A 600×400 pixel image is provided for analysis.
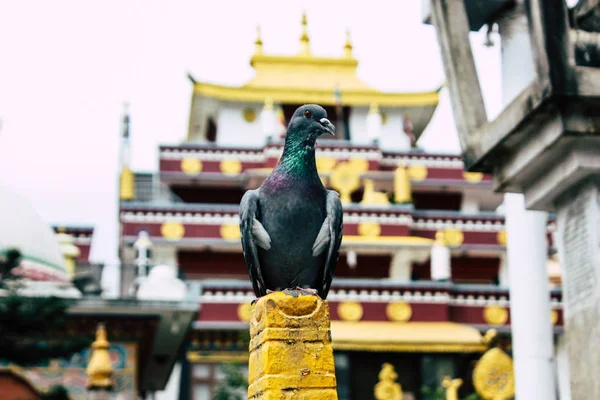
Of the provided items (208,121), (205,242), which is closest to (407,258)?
(205,242)

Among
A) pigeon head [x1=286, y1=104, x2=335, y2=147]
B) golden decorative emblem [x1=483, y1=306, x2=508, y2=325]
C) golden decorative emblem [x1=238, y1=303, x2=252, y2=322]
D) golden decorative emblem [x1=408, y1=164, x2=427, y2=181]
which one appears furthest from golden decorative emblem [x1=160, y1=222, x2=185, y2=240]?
pigeon head [x1=286, y1=104, x2=335, y2=147]

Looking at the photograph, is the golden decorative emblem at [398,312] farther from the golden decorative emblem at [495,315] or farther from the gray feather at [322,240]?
the gray feather at [322,240]

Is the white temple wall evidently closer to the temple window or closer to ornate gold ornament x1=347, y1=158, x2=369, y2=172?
the temple window

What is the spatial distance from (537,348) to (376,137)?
23.0 m

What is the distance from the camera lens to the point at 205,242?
33.2 meters

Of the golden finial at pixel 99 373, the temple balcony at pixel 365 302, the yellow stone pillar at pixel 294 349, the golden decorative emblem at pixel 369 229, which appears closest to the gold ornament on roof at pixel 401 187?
the golden decorative emblem at pixel 369 229

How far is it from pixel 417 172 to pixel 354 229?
14.1 feet

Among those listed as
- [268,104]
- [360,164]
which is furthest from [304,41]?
[360,164]

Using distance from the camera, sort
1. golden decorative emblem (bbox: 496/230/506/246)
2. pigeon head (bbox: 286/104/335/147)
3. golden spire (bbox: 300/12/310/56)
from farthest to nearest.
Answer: golden spire (bbox: 300/12/310/56)
golden decorative emblem (bbox: 496/230/506/246)
pigeon head (bbox: 286/104/335/147)

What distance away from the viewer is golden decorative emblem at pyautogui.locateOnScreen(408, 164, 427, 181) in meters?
36.9

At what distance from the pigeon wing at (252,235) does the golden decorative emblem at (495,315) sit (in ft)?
80.2

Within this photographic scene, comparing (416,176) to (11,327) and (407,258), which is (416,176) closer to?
(407,258)

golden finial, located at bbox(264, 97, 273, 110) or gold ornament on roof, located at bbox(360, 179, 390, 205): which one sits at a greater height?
golden finial, located at bbox(264, 97, 273, 110)

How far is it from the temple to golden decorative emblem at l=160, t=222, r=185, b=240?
0.04 meters
